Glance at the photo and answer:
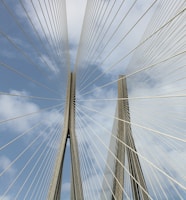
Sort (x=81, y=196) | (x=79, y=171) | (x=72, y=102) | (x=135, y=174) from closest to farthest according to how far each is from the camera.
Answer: (x=81, y=196)
(x=79, y=171)
(x=72, y=102)
(x=135, y=174)

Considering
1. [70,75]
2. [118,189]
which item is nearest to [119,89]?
[70,75]

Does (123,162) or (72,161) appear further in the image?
(123,162)

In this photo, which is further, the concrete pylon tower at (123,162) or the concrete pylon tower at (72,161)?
the concrete pylon tower at (123,162)

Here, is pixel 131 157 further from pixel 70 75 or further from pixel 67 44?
pixel 67 44

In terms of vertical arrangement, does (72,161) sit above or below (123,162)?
above

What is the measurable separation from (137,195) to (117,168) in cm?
106

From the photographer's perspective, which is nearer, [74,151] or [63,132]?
[74,151]

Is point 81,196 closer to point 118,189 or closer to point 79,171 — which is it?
point 79,171

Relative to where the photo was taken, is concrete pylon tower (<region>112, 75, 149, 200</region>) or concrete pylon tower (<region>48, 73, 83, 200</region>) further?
concrete pylon tower (<region>112, 75, 149, 200</region>)

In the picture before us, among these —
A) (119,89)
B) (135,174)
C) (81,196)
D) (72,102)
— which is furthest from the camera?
(119,89)

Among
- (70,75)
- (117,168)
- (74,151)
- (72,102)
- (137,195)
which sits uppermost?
(70,75)

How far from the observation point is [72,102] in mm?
10242

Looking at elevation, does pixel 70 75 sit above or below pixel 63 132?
above

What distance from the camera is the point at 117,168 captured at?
11375mm
